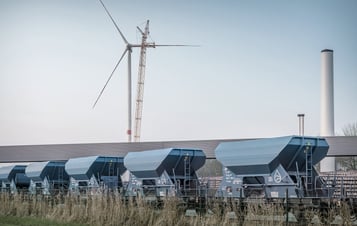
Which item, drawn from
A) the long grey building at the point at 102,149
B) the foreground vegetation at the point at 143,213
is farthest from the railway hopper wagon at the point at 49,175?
the foreground vegetation at the point at 143,213

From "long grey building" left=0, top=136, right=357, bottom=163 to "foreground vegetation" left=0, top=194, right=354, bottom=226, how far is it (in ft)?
85.9

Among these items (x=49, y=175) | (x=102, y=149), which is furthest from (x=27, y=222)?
(x=102, y=149)

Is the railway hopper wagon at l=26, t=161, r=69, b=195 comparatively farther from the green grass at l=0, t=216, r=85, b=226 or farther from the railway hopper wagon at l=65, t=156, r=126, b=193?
the green grass at l=0, t=216, r=85, b=226

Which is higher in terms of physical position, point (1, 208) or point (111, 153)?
point (111, 153)

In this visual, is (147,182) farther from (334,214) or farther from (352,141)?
(352,141)

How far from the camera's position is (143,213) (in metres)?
17.7

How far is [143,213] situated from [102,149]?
3796 centimetres

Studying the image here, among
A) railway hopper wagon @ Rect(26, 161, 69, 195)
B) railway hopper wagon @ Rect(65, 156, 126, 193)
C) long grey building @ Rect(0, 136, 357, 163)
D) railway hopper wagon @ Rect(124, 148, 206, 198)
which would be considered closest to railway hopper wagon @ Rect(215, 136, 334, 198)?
railway hopper wagon @ Rect(124, 148, 206, 198)

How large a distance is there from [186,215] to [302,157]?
794cm

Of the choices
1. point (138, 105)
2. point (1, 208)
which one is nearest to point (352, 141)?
point (1, 208)

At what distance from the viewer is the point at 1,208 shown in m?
25.5

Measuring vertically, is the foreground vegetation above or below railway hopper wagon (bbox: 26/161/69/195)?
below

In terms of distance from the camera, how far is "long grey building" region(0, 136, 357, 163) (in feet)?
146

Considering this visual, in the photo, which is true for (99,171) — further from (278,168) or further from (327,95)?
(327,95)
